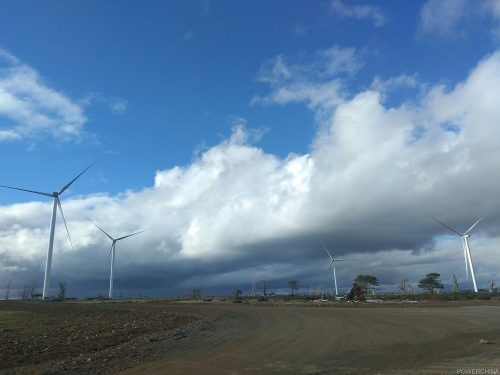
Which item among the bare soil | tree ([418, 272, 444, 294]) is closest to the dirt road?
the bare soil

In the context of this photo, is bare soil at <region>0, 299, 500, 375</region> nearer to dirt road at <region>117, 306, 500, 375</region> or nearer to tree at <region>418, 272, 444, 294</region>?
dirt road at <region>117, 306, 500, 375</region>

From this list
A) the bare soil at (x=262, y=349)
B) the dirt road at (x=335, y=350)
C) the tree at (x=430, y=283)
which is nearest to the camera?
the dirt road at (x=335, y=350)

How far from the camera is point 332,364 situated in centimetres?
1447

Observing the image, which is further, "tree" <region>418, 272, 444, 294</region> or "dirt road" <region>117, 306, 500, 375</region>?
"tree" <region>418, 272, 444, 294</region>

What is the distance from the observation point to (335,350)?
17016 millimetres

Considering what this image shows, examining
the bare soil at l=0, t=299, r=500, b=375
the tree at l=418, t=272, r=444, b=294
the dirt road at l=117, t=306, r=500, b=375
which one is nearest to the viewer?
the dirt road at l=117, t=306, r=500, b=375

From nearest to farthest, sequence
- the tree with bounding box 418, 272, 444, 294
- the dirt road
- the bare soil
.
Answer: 1. the dirt road
2. the bare soil
3. the tree with bounding box 418, 272, 444, 294

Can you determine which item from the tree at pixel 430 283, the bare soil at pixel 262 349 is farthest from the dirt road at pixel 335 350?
the tree at pixel 430 283

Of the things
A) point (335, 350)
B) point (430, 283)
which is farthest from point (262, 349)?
point (430, 283)

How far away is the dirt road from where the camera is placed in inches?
542

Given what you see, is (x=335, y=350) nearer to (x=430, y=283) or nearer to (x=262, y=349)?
(x=262, y=349)

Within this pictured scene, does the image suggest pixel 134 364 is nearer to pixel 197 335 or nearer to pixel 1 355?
pixel 1 355

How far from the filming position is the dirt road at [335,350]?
1377 cm

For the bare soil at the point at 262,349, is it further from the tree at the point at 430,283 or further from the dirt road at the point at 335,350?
the tree at the point at 430,283
